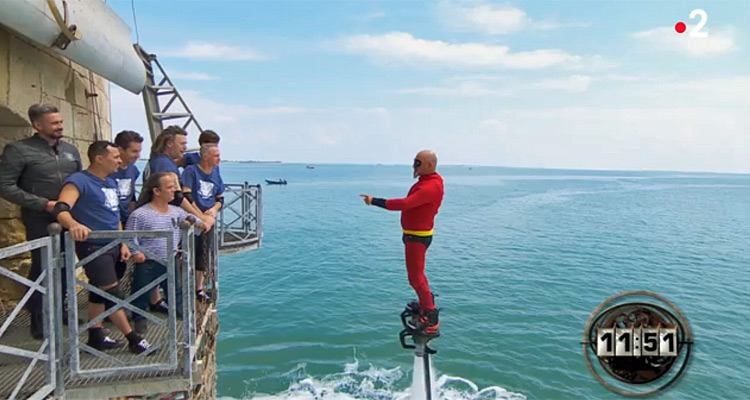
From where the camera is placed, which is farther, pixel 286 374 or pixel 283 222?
pixel 283 222

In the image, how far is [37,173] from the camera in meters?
4.27

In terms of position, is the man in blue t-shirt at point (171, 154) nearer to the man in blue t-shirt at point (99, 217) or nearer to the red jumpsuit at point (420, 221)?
the man in blue t-shirt at point (99, 217)

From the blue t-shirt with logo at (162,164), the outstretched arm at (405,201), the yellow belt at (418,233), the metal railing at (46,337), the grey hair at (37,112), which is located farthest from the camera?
the yellow belt at (418,233)

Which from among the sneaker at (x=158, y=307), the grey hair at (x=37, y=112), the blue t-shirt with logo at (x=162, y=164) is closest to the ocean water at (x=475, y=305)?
the sneaker at (x=158, y=307)

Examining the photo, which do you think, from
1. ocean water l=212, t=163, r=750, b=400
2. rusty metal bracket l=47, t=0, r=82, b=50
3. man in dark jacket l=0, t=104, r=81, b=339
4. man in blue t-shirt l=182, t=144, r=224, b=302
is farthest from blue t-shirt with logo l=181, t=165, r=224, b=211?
ocean water l=212, t=163, r=750, b=400

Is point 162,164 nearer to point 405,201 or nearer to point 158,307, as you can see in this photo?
point 158,307

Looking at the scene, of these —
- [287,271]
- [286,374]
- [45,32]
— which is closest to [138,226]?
[45,32]

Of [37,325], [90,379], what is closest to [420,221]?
[90,379]

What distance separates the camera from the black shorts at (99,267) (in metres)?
4.10

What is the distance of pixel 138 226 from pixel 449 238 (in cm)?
3677

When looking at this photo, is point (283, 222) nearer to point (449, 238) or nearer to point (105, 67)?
point (449, 238)

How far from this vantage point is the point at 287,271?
28.9m

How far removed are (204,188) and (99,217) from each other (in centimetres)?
195

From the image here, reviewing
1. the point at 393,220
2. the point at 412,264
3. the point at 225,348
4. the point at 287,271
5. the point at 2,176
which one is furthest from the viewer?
the point at 393,220
